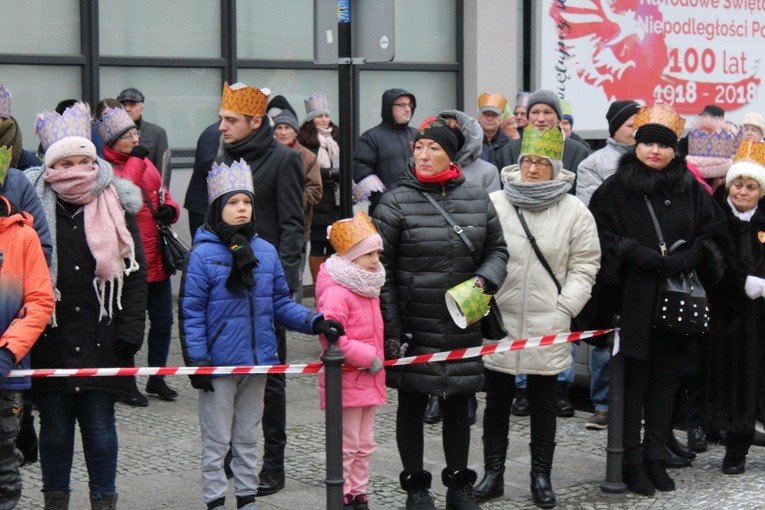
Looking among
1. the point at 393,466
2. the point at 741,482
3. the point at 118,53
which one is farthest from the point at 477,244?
the point at 118,53

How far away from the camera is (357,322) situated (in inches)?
260

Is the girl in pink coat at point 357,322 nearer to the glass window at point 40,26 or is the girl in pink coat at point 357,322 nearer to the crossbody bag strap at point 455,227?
the crossbody bag strap at point 455,227

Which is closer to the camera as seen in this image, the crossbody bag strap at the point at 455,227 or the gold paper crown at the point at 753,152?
the crossbody bag strap at the point at 455,227

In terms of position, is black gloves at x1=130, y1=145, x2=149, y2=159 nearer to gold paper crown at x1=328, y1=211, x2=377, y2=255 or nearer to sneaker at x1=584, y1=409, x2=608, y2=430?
gold paper crown at x1=328, y1=211, x2=377, y2=255

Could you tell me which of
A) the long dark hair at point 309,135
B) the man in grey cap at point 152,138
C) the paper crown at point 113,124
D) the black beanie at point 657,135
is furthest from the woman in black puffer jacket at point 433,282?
the long dark hair at point 309,135

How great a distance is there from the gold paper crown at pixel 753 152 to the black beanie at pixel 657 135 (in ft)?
2.19

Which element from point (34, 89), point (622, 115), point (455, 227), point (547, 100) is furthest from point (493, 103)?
point (455, 227)

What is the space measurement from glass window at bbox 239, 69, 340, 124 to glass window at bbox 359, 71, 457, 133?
0.41 metres

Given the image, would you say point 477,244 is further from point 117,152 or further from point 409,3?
point 409,3

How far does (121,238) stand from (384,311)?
51.9 inches

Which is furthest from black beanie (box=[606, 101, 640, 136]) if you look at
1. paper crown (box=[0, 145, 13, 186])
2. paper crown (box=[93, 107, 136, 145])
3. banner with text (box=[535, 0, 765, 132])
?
banner with text (box=[535, 0, 765, 132])

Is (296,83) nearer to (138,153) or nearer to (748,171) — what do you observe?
(138,153)

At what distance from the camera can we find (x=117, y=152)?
29.2 ft

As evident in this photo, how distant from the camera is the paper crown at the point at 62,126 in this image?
253 inches
